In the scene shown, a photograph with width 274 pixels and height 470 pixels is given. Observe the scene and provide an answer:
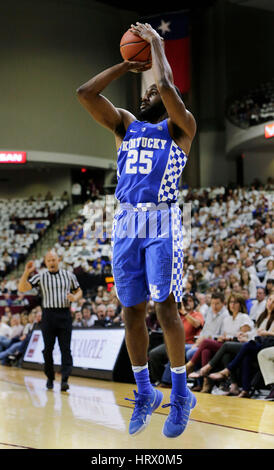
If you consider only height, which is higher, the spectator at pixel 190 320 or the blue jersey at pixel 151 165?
the blue jersey at pixel 151 165

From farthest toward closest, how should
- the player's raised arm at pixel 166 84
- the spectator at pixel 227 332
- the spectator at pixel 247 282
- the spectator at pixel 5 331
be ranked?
the spectator at pixel 5 331 < the spectator at pixel 247 282 < the spectator at pixel 227 332 < the player's raised arm at pixel 166 84

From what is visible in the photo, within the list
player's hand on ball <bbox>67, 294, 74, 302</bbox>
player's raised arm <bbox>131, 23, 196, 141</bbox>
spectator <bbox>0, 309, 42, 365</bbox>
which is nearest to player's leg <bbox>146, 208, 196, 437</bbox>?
player's raised arm <bbox>131, 23, 196, 141</bbox>

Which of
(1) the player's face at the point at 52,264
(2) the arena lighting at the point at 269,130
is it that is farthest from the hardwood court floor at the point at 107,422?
(2) the arena lighting at the point at 269,130

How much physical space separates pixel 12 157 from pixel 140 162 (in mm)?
22314

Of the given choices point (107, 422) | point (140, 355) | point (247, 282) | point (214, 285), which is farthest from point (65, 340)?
A: point (140, 355)

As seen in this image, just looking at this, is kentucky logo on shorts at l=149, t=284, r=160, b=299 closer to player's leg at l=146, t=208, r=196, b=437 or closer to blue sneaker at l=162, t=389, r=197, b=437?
player's leg at l=146, t=208, r=196, b=437

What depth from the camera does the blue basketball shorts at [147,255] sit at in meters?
3.80

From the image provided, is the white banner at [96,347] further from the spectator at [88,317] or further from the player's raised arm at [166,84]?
the player's raised arm at [166,84]

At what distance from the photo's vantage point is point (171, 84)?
12.4ft

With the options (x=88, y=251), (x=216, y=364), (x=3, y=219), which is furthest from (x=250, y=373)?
(x=3, y=219)

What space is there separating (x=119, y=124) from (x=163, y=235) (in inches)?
32.9

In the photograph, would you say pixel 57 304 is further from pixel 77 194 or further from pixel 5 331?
pixel 77 194

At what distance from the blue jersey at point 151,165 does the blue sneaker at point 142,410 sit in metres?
1.30

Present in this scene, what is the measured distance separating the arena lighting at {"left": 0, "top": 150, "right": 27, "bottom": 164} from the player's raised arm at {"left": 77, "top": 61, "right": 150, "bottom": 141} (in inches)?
865
